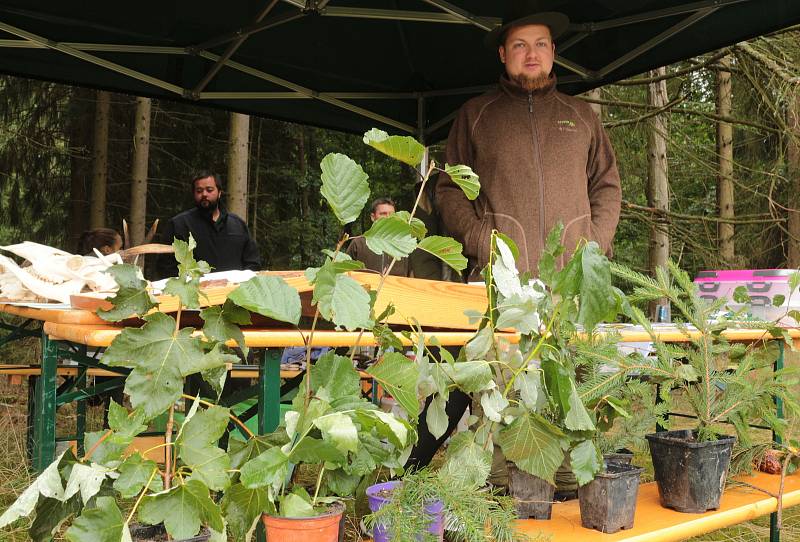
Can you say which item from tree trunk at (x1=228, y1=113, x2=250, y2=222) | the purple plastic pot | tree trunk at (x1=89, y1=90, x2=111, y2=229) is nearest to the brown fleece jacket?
the purple plastic pot

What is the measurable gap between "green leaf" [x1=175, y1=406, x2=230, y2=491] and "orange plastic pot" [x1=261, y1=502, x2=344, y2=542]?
86 millimetres

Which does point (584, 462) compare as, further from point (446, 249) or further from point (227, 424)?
point (227, 424)

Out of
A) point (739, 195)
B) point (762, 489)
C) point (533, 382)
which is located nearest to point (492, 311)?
point (533, 382)

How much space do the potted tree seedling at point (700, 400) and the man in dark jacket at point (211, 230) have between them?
3.79 metres

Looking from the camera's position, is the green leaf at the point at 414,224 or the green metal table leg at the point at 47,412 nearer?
the green leaf at the point at 414,224

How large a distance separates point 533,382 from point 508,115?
1530mm

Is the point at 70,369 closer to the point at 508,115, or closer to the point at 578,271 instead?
the point at 508,115

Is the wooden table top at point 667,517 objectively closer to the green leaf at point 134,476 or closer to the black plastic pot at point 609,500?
the black plastic pot at point 609,500

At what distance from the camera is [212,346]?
1.07 metres

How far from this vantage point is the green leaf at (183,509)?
917 mm

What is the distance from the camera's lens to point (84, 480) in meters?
0.94

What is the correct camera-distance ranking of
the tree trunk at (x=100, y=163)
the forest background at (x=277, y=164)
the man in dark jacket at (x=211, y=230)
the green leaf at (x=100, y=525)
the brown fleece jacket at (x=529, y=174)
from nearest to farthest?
1. the green leaf at (x=100, y=525)
2. the brown fleece jacket at (x=529, y=174)
3. the man in dark jacket at (x=211, y=230)
4. the forest background at (x=277, y=164)
5. the tree trunk at (x=100, y=163)

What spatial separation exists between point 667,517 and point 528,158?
4.27 ft

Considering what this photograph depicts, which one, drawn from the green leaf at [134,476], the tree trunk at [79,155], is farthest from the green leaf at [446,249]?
the tree trunk at [79,155]
